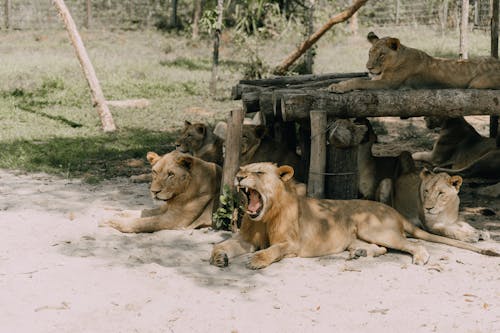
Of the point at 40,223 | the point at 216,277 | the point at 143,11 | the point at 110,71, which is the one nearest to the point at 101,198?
the point at 40,223

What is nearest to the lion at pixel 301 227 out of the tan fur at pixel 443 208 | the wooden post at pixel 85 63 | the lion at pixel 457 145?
the tan fur at pixel 443 208

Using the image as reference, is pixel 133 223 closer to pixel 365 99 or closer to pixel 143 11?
pixel 365 99

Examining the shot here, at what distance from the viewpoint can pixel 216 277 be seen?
6844 millimetres

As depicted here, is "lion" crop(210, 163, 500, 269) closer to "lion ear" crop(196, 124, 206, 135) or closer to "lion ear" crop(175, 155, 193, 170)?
"lion ear" crop(175, 155, 193, 170)

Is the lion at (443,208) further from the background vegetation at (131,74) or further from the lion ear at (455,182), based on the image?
the background vegetation at (131,74)

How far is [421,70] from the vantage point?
29.8 feet

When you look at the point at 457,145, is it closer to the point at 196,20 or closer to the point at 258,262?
the point at 258,262

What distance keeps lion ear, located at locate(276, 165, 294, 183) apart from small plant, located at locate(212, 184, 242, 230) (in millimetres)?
1148

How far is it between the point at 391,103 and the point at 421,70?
901 millimetres

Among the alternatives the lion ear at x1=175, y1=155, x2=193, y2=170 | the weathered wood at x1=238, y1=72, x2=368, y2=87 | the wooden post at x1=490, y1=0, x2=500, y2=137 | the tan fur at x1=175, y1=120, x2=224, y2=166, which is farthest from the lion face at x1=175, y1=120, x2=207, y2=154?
the wooden post at x1=490, y1=0, x2=500, y2=137

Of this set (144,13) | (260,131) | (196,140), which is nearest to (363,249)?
(260,131)

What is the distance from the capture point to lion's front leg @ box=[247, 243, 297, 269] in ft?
23.1

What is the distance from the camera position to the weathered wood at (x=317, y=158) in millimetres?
8203

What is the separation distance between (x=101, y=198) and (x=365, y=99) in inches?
135
